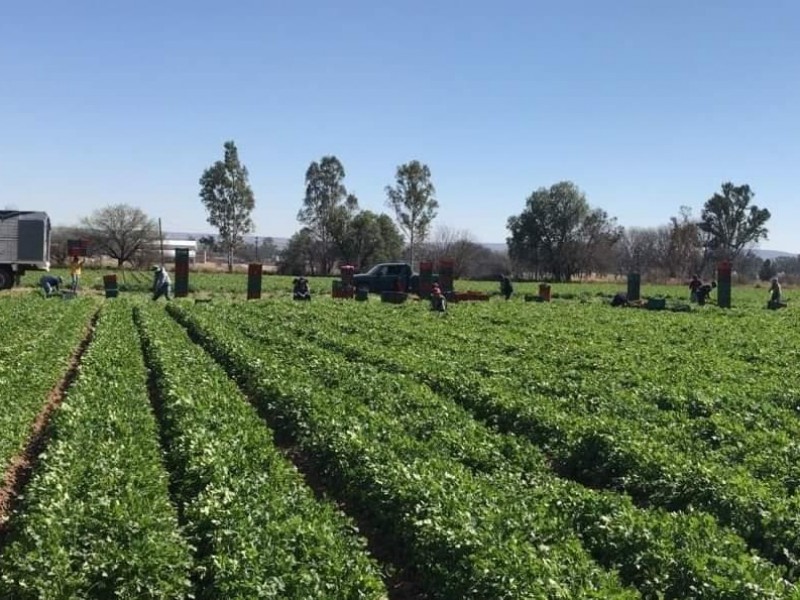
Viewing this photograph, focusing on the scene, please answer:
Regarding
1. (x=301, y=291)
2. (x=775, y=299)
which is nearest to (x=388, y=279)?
(x=301, y=291)

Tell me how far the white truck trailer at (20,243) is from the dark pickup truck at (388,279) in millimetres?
16599

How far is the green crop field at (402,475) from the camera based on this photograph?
18.4ft

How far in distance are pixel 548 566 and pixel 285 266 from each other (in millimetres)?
84303

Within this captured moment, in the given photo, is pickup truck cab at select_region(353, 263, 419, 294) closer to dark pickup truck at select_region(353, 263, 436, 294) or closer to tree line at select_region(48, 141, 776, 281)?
dark pickup truck at select_region(353, 263, 436, 294)

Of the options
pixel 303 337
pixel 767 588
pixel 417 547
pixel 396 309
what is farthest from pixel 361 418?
pixel 396 309

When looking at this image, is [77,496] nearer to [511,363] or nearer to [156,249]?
[511,363]

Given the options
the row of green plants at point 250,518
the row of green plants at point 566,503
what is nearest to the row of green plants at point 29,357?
the row of green plants at point 250,518

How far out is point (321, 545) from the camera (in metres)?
6.05

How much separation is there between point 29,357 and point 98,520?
32.5 feet

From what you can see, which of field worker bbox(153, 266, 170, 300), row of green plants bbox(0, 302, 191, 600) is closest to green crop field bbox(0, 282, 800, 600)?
row of green plants bbox(0, 302, 191, 600)

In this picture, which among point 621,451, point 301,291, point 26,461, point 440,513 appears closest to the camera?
point 440,513

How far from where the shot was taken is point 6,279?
3978 centimetres

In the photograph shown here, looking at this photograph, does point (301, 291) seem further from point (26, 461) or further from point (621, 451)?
point (621, 451)

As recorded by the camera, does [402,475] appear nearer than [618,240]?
Yes
